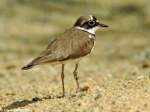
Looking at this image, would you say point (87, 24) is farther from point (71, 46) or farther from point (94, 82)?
point (94, 82)

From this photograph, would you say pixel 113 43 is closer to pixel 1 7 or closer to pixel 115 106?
pixel 1 7

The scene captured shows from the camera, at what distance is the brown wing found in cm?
1005

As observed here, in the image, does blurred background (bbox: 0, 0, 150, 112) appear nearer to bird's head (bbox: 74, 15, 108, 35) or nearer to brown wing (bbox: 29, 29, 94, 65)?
bird's head (bbox: 74, 15, 108, 35)

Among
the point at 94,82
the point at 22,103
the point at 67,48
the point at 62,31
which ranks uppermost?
the point at 67,48

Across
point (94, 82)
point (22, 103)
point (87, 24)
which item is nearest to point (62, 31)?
point (94, 82)

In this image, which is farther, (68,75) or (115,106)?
(68,75)

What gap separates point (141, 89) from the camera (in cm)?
984

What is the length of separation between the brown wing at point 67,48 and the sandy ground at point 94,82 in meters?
0.65

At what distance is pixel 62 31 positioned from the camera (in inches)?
834

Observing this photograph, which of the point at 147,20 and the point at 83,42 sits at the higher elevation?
the point at 83,42

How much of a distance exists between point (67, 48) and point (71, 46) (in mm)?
118

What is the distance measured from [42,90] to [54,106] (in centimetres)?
229

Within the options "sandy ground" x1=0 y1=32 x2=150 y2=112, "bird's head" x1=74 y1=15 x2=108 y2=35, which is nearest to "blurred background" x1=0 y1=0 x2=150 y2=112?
"sandy ground" x1=0 y1=32 x2=150 y2=112

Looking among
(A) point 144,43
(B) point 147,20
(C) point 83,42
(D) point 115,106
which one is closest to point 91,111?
(D) point 115,106
